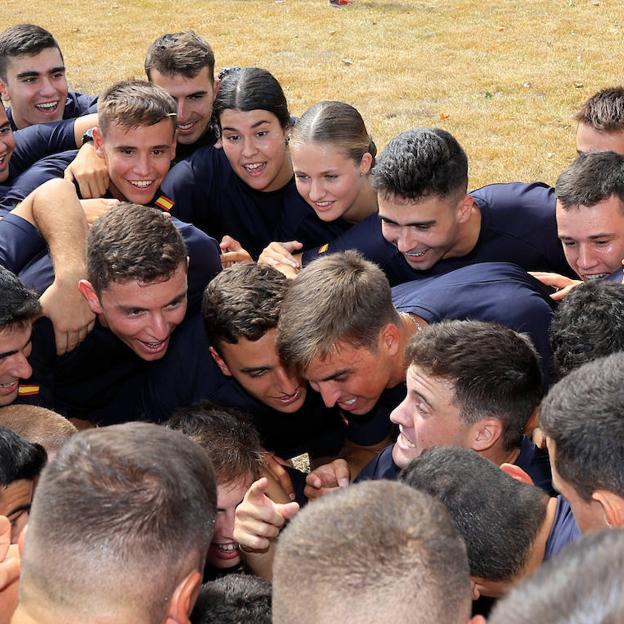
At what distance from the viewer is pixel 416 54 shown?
1362 centimetres

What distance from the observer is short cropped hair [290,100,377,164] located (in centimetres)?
547

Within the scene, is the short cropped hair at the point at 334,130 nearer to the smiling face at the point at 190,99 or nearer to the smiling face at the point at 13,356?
the smiling face at the point at 190,99

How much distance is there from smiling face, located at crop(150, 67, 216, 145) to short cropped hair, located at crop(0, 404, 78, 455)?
9.70 feet

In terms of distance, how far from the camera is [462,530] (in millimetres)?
2820

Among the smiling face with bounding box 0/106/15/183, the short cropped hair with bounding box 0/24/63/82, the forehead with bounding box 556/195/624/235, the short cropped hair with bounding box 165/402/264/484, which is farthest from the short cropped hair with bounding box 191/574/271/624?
the short cropped hair with bounding box 0/24/63/82

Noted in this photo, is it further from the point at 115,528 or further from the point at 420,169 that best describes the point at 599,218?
the point at 115,528

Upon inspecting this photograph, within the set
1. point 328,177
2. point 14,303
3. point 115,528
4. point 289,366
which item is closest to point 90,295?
point 14,303

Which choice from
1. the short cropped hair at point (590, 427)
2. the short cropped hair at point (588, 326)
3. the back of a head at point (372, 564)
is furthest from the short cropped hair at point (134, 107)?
the back of a head at point (372, 564)

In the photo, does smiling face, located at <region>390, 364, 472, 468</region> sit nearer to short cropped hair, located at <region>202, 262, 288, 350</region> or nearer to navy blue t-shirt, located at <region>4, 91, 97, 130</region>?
short cropped hair, located at <region>202, 262, 288, 350</region>

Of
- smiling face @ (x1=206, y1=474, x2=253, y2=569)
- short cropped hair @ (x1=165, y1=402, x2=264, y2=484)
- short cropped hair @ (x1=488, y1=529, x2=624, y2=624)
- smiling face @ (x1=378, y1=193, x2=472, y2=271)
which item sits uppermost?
short cropped hair @ (x1=488, y1=529, x2=624, y2=624)

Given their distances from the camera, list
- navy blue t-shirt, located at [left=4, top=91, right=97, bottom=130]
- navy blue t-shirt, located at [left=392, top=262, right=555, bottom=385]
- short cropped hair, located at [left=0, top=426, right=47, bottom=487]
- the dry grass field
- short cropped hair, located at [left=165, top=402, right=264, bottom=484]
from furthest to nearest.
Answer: the dry grass field, navy blue t-shirt, located at [left=4, top=91, right=97, bottom=130], navy blue t-shirt, located at [left=392, top=262, right=555, bottom=385], short cropped hair, located at [left=165, top=402, right=264, bottom=484], short cropped hair, located at [left=0, top=426, right=47, bottom=487]

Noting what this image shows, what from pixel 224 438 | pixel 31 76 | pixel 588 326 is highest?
pixel 31 76

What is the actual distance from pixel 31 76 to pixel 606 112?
4.05 meters

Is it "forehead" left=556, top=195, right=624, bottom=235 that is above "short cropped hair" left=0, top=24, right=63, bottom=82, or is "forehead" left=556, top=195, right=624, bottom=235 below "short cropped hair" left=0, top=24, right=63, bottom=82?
below
